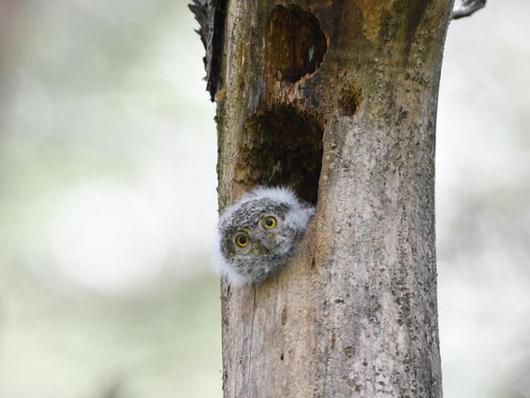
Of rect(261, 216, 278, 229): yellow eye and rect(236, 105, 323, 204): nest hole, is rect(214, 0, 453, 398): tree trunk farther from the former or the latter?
rect(261, 216, 278, 229): yellow eye

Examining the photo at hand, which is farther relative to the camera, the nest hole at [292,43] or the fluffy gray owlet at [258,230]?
the nest hole at [292,43]

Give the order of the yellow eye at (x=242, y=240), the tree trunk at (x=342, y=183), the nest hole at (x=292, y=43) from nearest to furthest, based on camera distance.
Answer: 1. the tree trunk at (x=342, y=183)
2. the nest hole at (x=292, y=43)
3. the yellow eye at (x=242, y=240)

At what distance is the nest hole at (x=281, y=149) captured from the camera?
4.04m

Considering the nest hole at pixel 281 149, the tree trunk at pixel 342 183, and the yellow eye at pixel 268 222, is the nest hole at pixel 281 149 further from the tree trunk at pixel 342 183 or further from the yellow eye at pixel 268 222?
the yellow eye at pixel 268 222

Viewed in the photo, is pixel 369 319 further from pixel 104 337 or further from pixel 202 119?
pixel 202 119

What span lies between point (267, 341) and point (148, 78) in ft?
23.0

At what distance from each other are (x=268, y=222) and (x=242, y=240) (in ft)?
0.52

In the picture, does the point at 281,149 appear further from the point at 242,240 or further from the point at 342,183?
the point at 342,183

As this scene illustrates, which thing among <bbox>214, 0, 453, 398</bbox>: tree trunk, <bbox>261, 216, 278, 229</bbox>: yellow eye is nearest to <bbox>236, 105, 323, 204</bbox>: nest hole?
<bbox>214, 0, 453, 398</bbox>: tree trunk

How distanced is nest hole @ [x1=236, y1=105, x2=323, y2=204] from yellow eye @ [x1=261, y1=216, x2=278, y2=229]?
17 cm

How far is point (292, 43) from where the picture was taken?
4102 mm

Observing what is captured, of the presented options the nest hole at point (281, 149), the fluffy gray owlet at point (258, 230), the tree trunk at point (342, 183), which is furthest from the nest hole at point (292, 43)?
the fluffy gray owlet at point (258, 230)

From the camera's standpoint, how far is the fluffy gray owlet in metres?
3.83

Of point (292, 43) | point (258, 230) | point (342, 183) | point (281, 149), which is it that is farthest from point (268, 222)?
point (292, 43)
